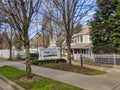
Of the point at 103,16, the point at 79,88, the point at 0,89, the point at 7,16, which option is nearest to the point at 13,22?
the point at 7,16

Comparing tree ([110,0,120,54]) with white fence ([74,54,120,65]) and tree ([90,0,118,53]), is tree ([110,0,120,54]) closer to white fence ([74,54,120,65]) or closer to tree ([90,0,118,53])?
tree ([90,0,118,53])

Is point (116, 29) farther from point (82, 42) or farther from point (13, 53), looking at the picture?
point (13, 53)

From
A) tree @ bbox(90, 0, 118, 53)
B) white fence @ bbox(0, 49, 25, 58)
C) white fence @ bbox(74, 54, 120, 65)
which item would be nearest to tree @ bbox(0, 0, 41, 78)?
white fence @ bbox(74, 54, 120, 65)

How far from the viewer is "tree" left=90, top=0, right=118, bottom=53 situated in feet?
108

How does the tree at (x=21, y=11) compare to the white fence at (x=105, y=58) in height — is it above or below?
above

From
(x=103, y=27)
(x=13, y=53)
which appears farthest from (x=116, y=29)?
(x=13, y=53)

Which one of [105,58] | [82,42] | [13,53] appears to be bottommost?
[105,58]

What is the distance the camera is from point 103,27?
111 ft

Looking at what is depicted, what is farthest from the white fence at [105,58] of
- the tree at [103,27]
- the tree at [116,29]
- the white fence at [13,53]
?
the white fence at [13,53]

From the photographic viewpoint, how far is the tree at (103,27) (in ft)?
108

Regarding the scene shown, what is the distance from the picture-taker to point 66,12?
21.1 metres

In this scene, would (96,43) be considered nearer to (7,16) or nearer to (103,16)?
(103,16)

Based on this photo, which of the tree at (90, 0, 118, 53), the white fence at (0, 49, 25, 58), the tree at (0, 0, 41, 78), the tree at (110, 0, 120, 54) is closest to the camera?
the tree at (0, 0, 41, 78)

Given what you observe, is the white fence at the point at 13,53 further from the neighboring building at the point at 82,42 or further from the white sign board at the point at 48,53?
the white sign board at the point at 48,53
